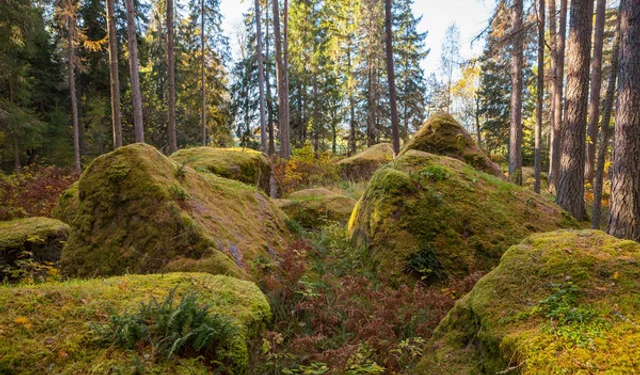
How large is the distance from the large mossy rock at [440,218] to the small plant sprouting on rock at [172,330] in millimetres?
3796

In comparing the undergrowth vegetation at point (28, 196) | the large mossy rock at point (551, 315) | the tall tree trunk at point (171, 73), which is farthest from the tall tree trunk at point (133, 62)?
the large mossy rock at point (551, 315)

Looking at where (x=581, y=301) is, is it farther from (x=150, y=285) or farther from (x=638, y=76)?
(x=638, y=76)

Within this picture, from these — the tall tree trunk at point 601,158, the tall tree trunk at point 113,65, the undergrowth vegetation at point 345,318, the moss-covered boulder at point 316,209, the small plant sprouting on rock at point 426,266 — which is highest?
the tall tree trunk at point 113,65

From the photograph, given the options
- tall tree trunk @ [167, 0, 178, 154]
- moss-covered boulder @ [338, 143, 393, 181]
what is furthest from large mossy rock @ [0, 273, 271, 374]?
moss-covered boulder @ [338, 143, 393, 181]

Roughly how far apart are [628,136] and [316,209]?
21.8 ft

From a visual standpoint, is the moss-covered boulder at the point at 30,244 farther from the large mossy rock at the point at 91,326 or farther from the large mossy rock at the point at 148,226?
the large mossy rock at the point at 91,326

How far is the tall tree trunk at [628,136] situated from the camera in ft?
19.5

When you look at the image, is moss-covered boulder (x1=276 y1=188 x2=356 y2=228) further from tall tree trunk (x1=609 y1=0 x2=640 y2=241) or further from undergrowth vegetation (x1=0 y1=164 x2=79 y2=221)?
undergrowth vegetation (x1=0 y1=164 x2=79 y2=221)

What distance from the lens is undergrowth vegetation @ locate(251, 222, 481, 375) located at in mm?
3459

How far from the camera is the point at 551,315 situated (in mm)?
2551

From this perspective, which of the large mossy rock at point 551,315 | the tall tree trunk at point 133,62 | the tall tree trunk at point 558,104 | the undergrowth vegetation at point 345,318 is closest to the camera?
the large mossy rock at point 551,315

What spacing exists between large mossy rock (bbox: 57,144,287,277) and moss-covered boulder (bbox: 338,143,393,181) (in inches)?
511

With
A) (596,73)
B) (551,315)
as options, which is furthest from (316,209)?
(596,73)

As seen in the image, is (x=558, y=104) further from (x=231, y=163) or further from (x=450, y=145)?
(x=231, y=163)
